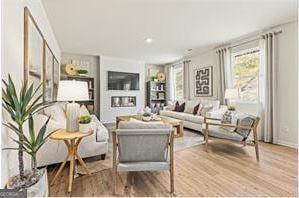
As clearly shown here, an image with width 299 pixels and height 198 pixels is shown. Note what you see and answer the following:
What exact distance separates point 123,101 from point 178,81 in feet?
7.90

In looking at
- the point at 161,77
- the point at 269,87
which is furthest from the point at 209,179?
the point at 161,77

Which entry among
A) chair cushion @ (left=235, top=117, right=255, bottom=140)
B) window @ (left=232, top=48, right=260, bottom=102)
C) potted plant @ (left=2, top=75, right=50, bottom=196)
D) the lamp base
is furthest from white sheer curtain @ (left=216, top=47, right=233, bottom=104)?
potted plant @ (left=2, top=75, right=50, bottom=196)

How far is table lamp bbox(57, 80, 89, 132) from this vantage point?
2.30 m

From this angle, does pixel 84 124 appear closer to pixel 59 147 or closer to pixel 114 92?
pixel 59 147

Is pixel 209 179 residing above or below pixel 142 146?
below

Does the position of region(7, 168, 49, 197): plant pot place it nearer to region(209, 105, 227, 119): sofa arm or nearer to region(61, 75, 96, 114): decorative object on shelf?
region(209, 105, 227, 119): sofa arm

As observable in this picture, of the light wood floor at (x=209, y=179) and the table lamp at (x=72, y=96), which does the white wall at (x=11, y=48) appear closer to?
the table lamp at (x=72, y=96)

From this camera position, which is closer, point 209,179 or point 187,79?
point 209,179

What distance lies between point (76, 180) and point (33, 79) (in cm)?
137

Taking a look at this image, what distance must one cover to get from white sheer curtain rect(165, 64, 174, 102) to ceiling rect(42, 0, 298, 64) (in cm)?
290

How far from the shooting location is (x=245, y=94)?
4.75 m

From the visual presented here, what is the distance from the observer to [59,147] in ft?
8.55

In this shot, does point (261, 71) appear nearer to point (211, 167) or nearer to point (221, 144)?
point (221, 144)

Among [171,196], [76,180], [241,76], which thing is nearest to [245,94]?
[241,76]
